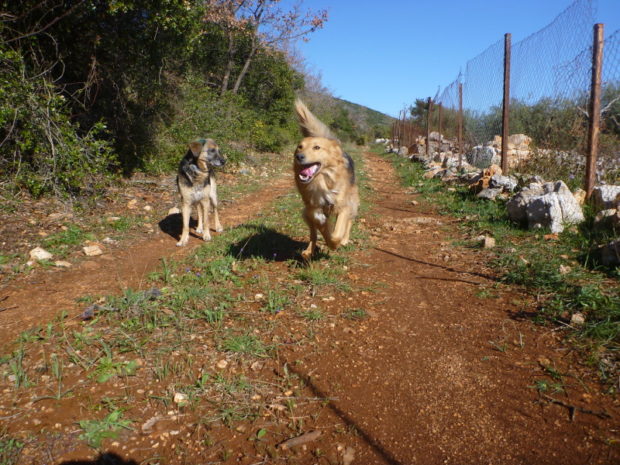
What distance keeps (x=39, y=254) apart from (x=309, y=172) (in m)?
3.23

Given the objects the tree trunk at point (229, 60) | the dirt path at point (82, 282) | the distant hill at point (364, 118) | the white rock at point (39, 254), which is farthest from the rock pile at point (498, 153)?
the distant hill at point (364, 118)

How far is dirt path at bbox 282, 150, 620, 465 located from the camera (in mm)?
1773

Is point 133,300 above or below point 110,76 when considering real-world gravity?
below

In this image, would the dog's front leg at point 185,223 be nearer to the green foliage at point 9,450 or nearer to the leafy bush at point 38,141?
the leafy bush at point 38,141

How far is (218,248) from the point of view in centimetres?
465

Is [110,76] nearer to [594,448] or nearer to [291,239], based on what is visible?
[291,239]

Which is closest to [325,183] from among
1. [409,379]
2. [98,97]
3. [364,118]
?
[409,379]

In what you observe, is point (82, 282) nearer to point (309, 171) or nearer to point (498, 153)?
point (309, 171)

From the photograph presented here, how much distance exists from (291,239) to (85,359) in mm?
3149

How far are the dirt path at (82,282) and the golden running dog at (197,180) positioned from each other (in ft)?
1.10

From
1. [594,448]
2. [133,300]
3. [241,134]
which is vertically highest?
[241,134]

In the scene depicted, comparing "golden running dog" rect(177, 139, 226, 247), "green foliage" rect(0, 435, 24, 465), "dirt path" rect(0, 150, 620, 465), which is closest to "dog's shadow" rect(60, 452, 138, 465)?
"dirt path" rect(0, 150, 620, 465)

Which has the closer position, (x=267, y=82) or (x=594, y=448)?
(x=594, y=448)

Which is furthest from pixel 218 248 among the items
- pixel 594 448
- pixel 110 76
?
pixel 110 76
